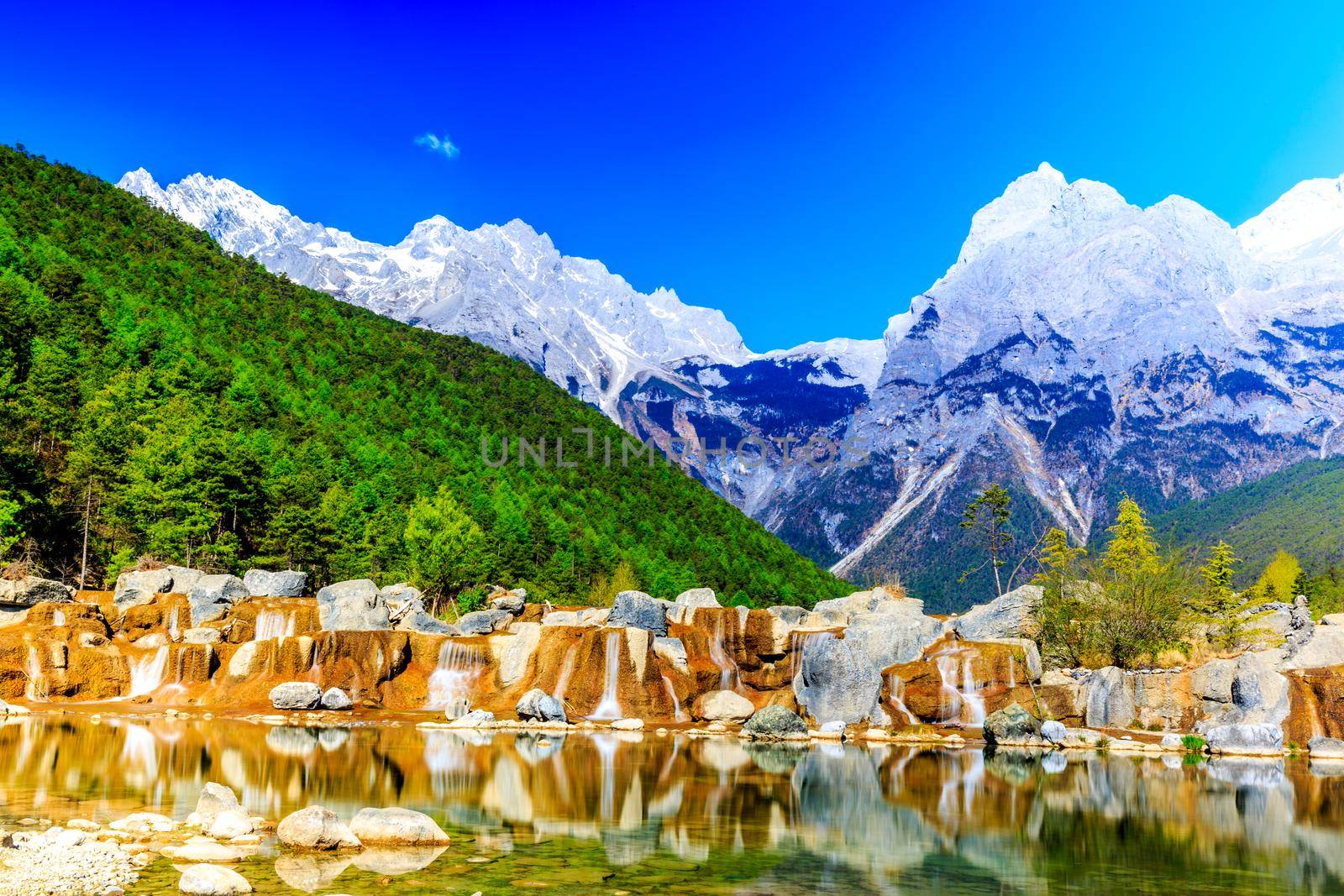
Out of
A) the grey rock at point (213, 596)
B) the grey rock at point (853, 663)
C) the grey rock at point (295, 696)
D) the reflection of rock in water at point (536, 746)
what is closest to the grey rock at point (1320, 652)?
the grey rock at point (853, 663)

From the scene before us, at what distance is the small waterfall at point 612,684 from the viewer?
175 ft

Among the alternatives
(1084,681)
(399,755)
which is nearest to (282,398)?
(399,755)

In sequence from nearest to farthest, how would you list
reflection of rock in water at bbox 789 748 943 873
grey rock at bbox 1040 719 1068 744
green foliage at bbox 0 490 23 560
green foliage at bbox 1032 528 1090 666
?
reflection of rock in water at bbox 789 748 943 873
grey rock at bbox 1040 719 1068 744
green foliage at bbox 0 490 23 560
green foliage at bbox 1032 528 1090 666

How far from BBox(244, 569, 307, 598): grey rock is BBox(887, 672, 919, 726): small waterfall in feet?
126

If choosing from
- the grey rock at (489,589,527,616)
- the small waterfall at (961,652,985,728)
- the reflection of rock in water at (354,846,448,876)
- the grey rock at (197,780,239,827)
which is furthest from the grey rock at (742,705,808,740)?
the grey rock at (197,780,239,827)

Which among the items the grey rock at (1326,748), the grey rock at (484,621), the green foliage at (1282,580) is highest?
the green foliage at (1282,580)

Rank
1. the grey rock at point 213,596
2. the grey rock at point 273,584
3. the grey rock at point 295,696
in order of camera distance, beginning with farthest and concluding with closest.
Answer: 1. the grey rock at point 273,584
2. the grey rock at point 213,596
3. the grey rock at point 295,696

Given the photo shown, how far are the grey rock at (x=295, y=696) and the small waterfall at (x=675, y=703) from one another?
63.4 feet

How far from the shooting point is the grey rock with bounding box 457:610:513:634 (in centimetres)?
6194

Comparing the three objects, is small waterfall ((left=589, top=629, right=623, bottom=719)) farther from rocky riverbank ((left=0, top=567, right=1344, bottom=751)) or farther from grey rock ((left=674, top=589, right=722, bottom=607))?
grey rock ((left=674, top=589, right=722, bottom=607))

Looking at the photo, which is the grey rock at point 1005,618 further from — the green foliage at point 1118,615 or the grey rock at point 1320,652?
the grey rock at point 1320,652

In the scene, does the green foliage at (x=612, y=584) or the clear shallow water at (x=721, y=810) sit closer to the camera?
the clear shallow water at (x=721, y=810)

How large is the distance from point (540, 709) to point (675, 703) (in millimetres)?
8900

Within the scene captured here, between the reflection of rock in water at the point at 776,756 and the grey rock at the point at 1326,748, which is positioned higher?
the grey rock at the point at 1326,748
